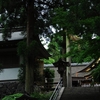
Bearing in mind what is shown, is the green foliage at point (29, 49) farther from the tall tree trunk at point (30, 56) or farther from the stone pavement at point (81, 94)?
the stone pavement at point (81, 94)

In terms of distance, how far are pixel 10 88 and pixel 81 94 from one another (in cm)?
494

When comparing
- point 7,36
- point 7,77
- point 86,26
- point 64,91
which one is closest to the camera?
point 86,26

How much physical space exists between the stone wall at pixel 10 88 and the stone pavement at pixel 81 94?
3070mm

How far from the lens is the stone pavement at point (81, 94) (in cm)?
1340

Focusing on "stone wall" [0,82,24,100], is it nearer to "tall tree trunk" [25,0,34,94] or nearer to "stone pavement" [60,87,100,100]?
"tall tree trunk" [25,0,34,94]

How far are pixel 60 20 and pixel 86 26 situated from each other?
106 cm

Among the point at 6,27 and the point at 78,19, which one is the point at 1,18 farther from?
the point at 78,19

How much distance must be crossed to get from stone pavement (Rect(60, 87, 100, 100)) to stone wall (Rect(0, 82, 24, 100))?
10.1ft

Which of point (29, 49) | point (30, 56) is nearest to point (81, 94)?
point (30, 56)

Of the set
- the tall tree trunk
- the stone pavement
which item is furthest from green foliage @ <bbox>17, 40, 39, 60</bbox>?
the stone pavement

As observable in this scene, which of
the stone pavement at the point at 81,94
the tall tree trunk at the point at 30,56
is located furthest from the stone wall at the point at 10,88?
the stone pavement at the point at 81,94

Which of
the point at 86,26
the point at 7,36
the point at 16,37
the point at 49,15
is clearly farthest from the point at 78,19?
the point at 16,37

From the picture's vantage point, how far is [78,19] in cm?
945

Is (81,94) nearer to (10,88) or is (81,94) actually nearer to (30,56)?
(30,56)
